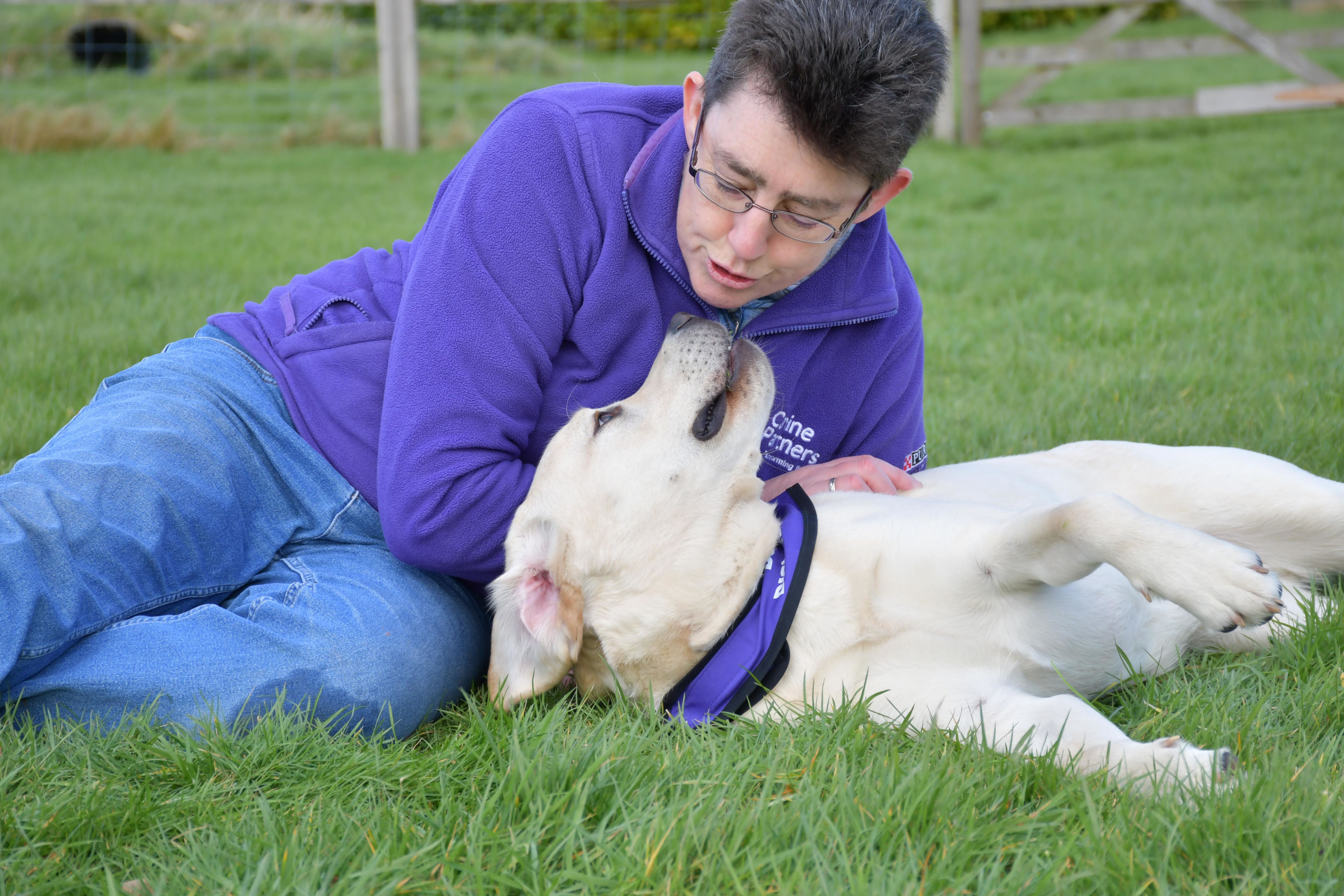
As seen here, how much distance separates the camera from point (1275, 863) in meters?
1.77

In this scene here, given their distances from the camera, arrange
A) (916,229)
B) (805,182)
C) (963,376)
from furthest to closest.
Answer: (916,229) → (963,376) → (805,182)

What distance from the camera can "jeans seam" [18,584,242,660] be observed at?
8.14 feet

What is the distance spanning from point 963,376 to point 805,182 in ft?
→ 8.79

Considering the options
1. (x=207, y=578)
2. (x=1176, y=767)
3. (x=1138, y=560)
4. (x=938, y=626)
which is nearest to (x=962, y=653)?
(x=938, y=626)

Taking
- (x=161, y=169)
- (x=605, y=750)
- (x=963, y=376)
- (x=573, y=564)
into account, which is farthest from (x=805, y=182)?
(x=161, y=169)

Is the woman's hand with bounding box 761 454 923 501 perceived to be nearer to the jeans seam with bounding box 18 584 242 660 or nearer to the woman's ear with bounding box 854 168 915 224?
the woman's ear with bounding box 854 168 915 224

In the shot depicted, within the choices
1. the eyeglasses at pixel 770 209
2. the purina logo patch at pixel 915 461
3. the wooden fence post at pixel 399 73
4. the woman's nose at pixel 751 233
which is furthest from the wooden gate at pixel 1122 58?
the woman's nose at pixel 751 233

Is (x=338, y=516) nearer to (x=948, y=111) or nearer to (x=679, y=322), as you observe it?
(x=679, y=322)

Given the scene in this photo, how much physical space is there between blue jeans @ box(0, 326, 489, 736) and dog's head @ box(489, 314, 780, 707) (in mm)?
367

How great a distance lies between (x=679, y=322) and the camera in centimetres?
292

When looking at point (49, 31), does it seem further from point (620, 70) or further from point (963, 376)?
point (963, 376)

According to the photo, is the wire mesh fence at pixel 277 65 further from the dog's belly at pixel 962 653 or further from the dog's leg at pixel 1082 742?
the dog's leg at pixel 1082 742

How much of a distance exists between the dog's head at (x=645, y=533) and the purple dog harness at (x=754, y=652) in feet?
0.18

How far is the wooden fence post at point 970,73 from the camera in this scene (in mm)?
11492
